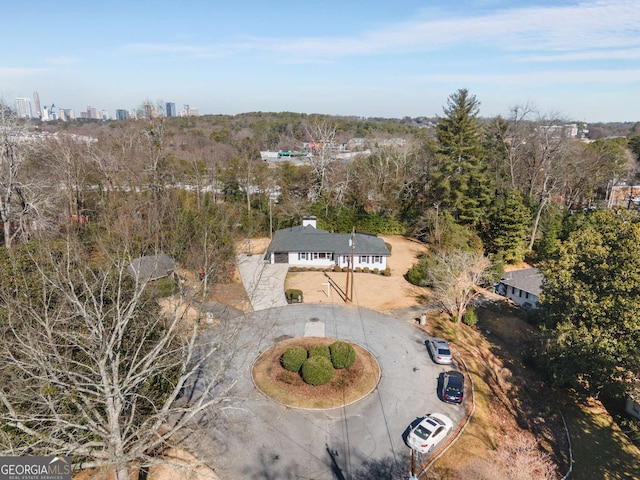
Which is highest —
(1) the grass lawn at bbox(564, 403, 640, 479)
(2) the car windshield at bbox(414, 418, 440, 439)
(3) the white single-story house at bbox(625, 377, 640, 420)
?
(2) the car windshield at bbox(414, 418, 440, 439)

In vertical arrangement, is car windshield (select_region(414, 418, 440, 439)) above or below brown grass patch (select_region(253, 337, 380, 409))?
above

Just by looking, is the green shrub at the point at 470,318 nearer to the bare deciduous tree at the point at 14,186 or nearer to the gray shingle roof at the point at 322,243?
the gray shingle roof at the point at 322,243

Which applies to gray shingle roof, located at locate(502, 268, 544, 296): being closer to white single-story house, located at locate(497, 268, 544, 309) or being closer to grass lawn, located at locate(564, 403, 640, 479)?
white single-story house, located at locate(497, 268, 544, 309)

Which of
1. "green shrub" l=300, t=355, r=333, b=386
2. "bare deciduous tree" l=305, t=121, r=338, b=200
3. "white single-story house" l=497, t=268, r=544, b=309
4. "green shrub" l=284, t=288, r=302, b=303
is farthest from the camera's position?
"bare deciduous tree" l=305, t=121, r=338, b=200

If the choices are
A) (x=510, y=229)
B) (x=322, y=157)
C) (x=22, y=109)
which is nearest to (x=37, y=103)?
(x=22, y=109)

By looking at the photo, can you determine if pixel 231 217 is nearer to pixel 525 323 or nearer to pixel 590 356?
pixel 525 323

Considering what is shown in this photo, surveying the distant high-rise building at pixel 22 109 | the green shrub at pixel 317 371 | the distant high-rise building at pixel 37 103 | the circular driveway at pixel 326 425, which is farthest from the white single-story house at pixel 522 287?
the distant high-rise building at pixel 37 103

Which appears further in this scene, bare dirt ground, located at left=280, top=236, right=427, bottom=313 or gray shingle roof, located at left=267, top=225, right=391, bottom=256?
gray shingle roof, located at left=267, top=225, right=391, bottom=256

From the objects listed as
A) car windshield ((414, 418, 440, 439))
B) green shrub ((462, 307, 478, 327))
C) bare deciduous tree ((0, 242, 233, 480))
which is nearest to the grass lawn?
car windshield ((414, 418, 440, 439))
